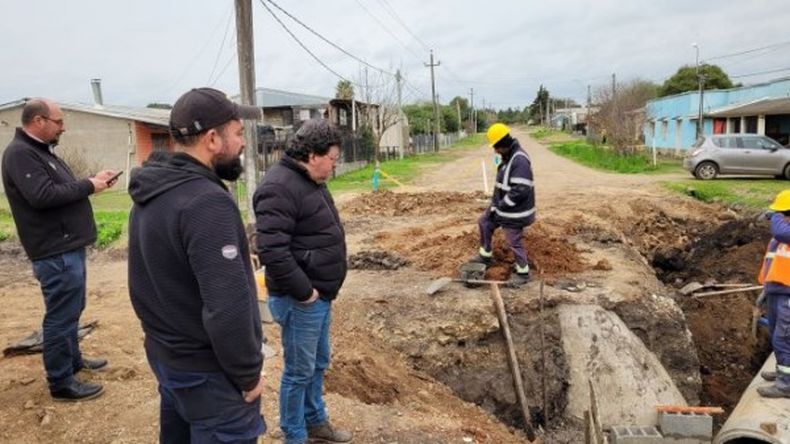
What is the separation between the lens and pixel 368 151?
3347cm

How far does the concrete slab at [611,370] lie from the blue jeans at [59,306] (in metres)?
4.79

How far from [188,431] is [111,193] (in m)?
22.6

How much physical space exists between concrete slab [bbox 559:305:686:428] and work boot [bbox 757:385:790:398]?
1066mm

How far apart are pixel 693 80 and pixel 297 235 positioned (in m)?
53.3

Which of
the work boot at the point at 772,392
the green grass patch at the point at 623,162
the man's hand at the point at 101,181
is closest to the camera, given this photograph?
the man's hand at the point at 101,181

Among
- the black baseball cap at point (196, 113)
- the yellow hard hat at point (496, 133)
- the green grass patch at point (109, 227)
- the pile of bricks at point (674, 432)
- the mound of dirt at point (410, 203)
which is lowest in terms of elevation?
the pile of bricks at point (674, 432)

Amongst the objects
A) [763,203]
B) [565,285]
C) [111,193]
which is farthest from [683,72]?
[565,285]

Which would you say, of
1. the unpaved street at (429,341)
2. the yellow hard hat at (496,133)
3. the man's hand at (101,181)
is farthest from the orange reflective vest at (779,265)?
the man's hand at (101,181)

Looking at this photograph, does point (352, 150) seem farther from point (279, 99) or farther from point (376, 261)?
point (376, 261)

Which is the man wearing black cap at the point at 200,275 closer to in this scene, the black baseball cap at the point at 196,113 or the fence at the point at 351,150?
the black baseball cap at the point at 196,113

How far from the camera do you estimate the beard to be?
248 cm

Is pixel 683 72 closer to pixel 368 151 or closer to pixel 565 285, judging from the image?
pixel 368 151

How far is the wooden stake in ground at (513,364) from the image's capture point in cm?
627

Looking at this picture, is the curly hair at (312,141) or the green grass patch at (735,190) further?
the green grass patch at (735,190)
